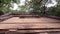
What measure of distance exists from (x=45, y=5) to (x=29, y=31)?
5390mm

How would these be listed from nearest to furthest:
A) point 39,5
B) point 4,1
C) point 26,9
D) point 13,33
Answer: point 13,33, point 4,1, point 39,5, point 26,9

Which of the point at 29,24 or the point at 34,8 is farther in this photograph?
the point at 34,8

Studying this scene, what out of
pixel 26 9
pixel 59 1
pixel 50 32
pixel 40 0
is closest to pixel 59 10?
pixel 59 1

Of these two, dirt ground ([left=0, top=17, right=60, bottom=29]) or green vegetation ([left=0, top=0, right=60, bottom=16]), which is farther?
green vegetation ([left=0, top=0, right=60, bottom=16])

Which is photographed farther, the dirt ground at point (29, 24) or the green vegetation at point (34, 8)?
the green vegetation at point (34, 8)

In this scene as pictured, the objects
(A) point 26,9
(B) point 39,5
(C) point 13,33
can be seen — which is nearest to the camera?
(C) point 13,33

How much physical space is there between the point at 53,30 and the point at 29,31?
1.21 ft

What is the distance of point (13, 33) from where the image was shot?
70.1 inches

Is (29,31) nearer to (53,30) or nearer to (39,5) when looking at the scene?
(53,30)

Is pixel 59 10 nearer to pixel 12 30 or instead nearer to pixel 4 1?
pixel 4 1

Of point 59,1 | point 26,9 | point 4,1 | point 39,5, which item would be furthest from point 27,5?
point 4,1

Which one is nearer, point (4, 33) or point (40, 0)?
point (4, 33)

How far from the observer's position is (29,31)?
180 centimetres

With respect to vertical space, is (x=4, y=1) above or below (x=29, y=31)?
above
